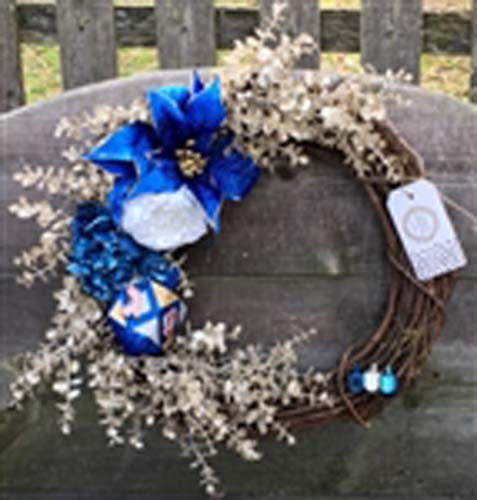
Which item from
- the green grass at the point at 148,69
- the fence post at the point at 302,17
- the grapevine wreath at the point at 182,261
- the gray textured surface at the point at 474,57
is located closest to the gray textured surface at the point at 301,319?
the grapevine wreath at the point at 182,261

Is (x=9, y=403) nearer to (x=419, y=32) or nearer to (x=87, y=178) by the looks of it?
(x=87, y=178)

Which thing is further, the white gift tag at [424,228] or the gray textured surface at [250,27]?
the gray textured surface at [250,27]

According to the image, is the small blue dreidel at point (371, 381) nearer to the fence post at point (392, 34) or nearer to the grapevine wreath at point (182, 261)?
the grapevine wreath at point (182, 261)

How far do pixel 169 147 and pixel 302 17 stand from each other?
0.66 meters

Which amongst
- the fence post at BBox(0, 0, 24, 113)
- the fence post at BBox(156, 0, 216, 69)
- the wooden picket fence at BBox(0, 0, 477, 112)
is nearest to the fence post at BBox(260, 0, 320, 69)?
the wooden picket fence at BBox(0, 0, 477, 112)

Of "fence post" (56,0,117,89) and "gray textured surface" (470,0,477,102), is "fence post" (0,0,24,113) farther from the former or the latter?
"gray textured surface" (470,0,477,102)

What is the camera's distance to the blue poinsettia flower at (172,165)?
1.26m

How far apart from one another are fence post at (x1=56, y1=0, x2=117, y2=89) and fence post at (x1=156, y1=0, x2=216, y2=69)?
4.3 inches

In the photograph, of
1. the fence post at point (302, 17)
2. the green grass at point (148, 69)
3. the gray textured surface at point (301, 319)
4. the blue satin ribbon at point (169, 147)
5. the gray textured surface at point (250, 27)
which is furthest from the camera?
the green grass at point (148, 69)

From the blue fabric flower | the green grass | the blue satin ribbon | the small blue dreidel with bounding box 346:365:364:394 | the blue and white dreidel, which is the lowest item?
the small blue dreidel with bounding box 346:365:364:394

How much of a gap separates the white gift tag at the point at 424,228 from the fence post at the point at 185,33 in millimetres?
703

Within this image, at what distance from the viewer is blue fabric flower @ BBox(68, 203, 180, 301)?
1328 millimetres

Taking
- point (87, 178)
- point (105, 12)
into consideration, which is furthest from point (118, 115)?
point (105, 12)

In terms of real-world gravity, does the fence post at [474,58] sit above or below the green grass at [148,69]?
above
